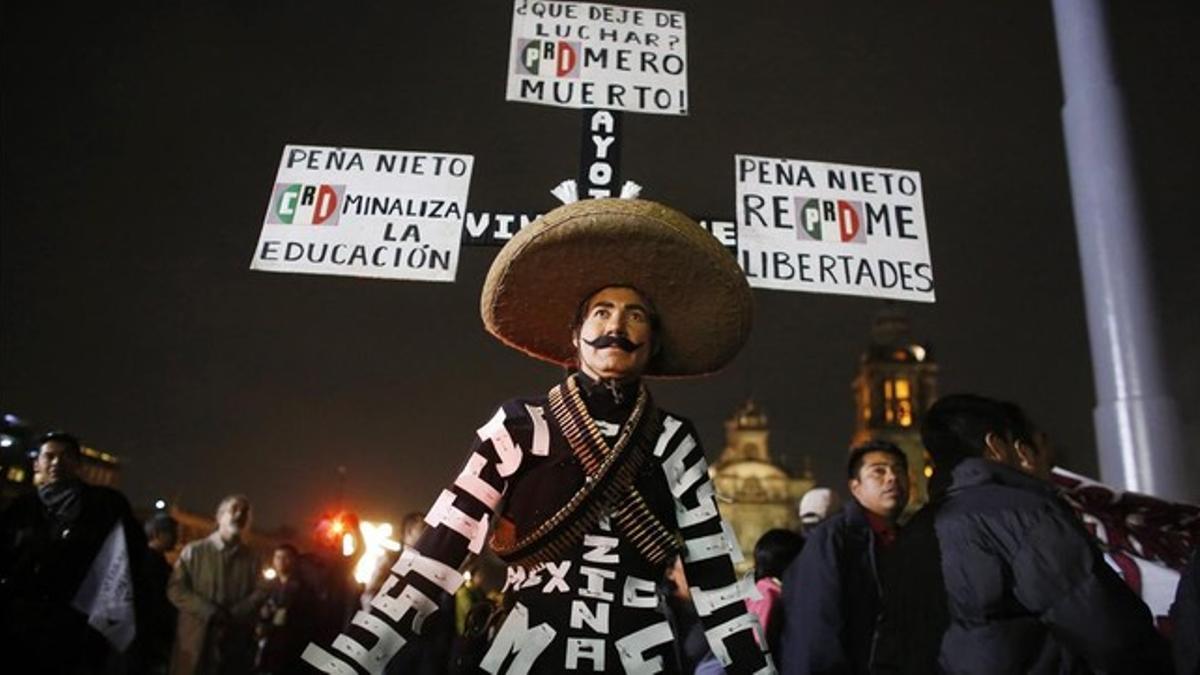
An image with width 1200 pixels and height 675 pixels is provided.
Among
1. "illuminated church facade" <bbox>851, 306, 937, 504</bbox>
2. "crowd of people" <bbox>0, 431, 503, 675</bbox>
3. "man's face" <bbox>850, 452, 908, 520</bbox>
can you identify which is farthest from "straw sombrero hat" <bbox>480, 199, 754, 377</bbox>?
"illuminated church facade" <bbox>851, 306, 937, 504</bbox>

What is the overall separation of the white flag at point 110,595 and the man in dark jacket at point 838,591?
410 centimetres

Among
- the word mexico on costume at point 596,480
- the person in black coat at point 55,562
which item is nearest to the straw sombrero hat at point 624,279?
the word mexico on costume at point 596,480

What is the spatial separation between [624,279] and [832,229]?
119 inches

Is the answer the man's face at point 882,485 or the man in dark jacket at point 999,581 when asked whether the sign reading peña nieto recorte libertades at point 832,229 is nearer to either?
the man's face at point 882,485

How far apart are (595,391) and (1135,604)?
1.98 meters

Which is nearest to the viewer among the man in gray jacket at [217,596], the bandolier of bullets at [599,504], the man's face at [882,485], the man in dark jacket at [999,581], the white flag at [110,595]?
the bandolier of bullets at [599,504]

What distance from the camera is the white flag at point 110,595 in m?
5.27

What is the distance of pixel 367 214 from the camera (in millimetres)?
5613

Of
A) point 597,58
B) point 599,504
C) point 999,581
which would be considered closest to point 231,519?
point 597,58

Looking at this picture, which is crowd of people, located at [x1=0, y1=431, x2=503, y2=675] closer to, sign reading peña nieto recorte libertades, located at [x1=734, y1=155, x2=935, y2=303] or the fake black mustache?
A: the fake black mustache

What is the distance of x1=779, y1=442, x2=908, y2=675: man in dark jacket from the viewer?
401cm

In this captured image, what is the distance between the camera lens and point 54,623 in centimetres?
514

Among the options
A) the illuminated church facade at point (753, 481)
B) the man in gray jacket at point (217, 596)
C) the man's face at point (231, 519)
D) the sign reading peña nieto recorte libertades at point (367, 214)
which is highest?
the illuminated church facade at point (753, 481)

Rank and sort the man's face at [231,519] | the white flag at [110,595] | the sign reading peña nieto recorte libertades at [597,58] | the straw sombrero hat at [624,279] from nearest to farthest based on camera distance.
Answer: the straw sombrero hat at [624,279] < the white flag at [110,595] < the sign reading peña nieto recorte libertades at [597,58] < the man's face at [231,519]
